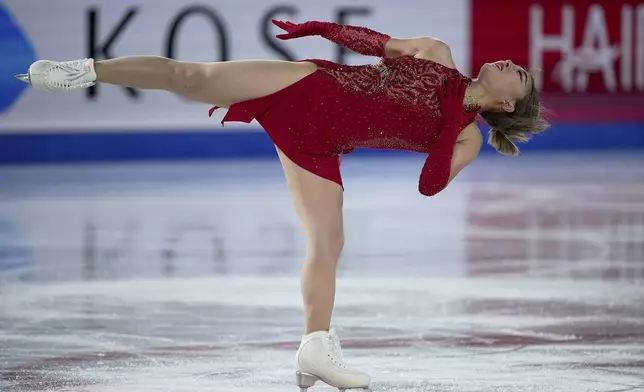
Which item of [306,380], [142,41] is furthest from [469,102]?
[142,41]

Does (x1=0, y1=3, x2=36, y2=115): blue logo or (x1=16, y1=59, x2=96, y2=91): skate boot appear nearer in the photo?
(x1=16, y1=59, x2=96, y2=91): skate boot

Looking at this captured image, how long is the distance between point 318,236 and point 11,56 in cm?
935

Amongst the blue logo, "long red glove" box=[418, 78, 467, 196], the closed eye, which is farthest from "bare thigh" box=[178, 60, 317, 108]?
the blue logo

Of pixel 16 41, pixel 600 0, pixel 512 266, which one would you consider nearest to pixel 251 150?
pixel 16 41

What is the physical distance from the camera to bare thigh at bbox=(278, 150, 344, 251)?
3.65m

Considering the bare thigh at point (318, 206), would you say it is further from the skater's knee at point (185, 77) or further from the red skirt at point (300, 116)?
the skater's knee at point (185, 77)

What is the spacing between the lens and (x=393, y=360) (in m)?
4.13

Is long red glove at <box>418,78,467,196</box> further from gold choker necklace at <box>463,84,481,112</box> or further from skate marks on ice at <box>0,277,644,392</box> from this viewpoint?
skate marks on ice at <box>0,277,644,392</box>

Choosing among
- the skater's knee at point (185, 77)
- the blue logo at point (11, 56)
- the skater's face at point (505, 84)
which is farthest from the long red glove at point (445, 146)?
the blue logo at point (11, 56)

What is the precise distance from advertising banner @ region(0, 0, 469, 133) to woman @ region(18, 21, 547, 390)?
9344 mm

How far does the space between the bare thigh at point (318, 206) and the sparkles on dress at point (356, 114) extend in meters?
0.03

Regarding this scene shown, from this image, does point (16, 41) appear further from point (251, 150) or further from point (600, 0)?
point (600, 0)

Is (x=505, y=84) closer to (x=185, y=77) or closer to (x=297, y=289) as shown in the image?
(x=185, y=77)

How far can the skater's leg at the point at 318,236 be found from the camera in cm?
365
